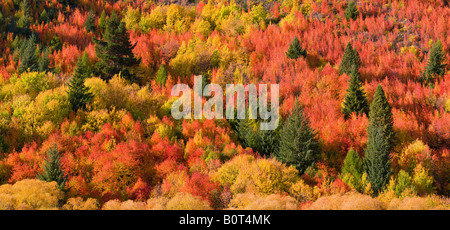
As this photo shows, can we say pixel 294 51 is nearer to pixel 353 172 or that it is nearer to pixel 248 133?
pixel 248 133

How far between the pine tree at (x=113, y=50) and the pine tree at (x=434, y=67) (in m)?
55.5

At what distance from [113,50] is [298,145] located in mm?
38640

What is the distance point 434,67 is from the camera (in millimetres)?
76562

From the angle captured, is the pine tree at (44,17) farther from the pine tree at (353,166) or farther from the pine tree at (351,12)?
the pine tree at (353,166)

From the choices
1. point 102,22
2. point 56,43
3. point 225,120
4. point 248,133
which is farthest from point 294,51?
point 56,43

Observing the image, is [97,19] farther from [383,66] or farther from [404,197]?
[404,197]

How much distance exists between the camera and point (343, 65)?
253ft

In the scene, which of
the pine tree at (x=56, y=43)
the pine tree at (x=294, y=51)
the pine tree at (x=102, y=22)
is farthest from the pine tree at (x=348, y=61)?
the pine tree at (x=56, y=43)

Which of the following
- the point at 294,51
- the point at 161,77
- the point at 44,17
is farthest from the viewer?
the point at 44,17

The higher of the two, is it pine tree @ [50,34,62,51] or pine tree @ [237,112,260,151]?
pine tree @ [50,34,62,51]

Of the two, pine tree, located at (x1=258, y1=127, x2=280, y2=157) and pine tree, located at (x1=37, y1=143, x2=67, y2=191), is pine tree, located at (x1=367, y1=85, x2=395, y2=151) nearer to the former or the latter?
pine tree, located at (x1=258, y1=127, x2=280, y2=157)

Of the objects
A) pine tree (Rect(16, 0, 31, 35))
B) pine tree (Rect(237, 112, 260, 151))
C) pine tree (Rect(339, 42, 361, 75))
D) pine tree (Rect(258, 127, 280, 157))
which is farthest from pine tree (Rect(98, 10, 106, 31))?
pine tree (Rect(258, 127, 280, 157))

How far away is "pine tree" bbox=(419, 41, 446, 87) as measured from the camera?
75.7 metres

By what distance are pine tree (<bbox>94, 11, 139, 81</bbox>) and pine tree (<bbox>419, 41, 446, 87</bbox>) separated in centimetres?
5552
